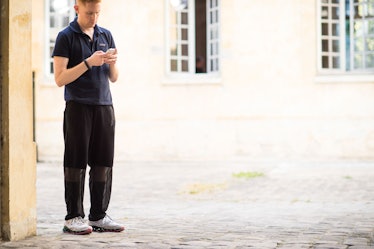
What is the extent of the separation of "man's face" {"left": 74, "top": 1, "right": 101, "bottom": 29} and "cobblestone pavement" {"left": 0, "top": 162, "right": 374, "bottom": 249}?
1503mm

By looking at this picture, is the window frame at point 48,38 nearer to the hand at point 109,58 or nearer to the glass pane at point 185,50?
the glass pane at point 185,50

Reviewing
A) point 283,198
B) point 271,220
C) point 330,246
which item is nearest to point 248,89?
point 283,198

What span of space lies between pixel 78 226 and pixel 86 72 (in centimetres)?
109

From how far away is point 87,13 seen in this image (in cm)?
635

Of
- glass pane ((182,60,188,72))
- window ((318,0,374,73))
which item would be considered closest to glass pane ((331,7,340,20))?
window ((318,0,374,73))

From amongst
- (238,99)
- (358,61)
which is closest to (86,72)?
Answer: (238,99)

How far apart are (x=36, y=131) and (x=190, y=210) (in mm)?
10963

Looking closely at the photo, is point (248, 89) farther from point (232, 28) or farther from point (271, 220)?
point (271, 220)

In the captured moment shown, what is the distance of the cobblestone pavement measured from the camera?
6.04 metres

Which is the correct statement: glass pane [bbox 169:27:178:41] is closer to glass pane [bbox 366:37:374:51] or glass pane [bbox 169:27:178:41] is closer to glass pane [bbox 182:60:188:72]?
glass pane [bbox 182:60:188:72]

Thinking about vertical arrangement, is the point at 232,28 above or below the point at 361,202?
above

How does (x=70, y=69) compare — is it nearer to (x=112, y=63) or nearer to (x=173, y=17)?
(x=112, y=63)

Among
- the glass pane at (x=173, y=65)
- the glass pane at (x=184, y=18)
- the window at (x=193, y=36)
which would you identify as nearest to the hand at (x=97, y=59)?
the window at (x=193, y=36)

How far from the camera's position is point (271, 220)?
25.4 feet
